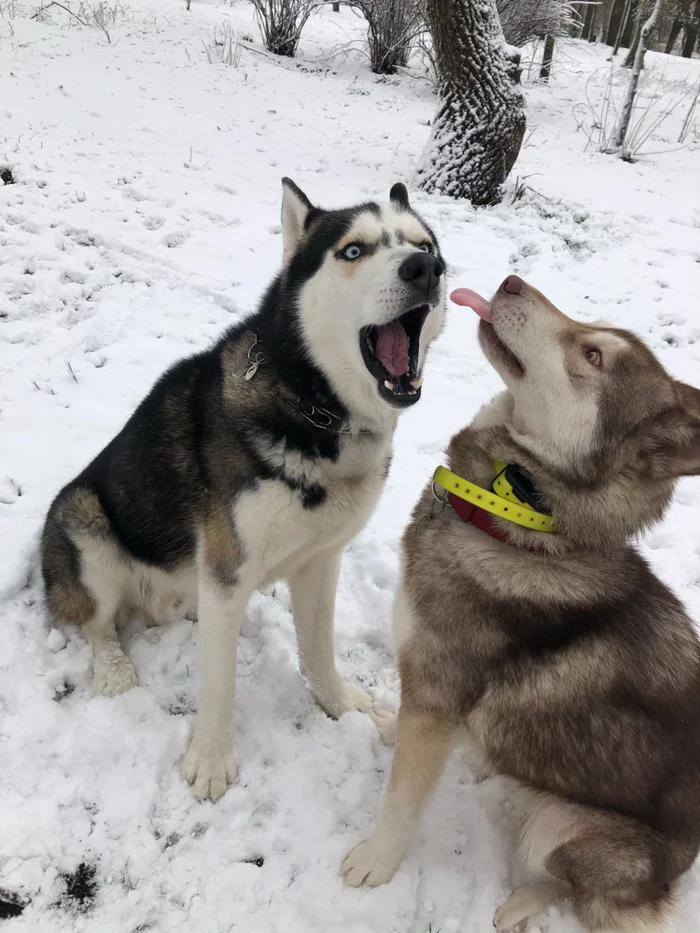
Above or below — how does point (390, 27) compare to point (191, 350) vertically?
above

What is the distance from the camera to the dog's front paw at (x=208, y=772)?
2428 millimetres

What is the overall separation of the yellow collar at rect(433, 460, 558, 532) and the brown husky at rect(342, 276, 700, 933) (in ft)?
0.03

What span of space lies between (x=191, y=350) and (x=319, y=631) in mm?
3102

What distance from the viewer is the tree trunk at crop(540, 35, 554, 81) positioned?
53.8 feet

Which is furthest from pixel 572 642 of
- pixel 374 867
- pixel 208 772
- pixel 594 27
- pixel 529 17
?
pixel 594 27

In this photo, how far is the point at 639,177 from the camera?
31.8ft

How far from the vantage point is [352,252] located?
2.27 meters

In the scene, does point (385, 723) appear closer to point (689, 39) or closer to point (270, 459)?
point (270, 459)

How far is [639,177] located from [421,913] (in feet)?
35.6

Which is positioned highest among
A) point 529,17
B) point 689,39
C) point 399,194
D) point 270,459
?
point 689,39

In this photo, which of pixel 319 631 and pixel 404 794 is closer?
pixel 404 794

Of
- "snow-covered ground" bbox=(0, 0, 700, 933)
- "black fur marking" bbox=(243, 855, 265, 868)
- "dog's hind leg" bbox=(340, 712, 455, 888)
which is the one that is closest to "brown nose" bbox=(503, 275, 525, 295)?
"dog's hind leg" bbox=(340, 712, 455, 888)

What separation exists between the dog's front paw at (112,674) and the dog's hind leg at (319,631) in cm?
81

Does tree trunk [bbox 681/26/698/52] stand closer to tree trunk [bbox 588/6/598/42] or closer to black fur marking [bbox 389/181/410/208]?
tree trunk [bbox 588/6/598/42]
